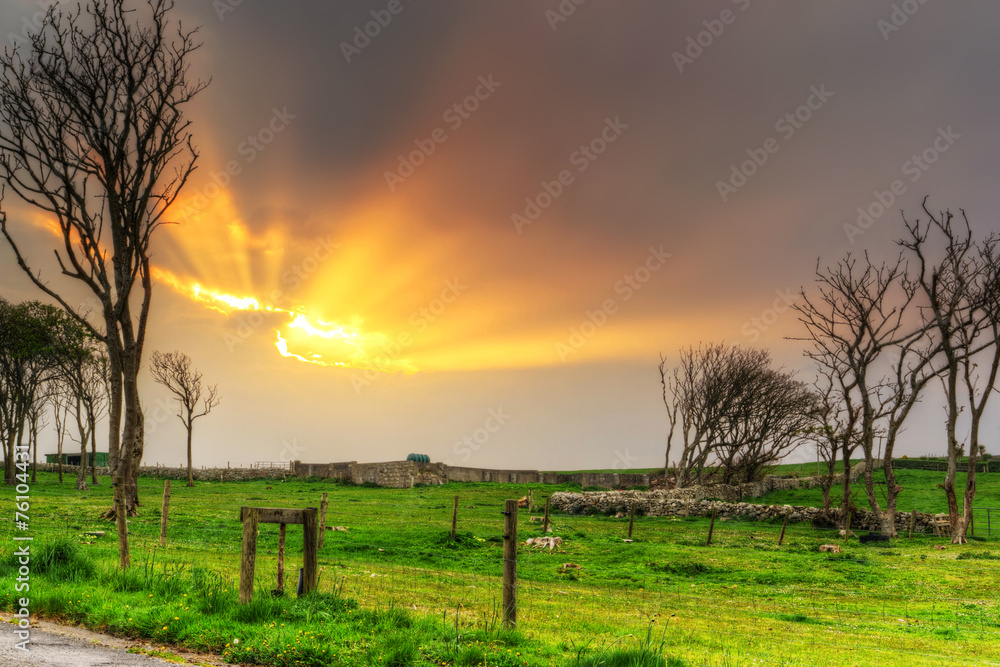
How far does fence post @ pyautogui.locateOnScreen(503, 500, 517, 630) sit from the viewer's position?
357 inches

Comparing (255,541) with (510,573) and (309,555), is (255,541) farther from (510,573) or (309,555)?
(510,573)

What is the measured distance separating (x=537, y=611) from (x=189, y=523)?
1661 centimetres

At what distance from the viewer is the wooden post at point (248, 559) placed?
9.43 metres

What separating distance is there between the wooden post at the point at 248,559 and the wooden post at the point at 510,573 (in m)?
3.28

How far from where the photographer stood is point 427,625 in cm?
881

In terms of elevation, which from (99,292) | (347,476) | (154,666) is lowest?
(347,476)

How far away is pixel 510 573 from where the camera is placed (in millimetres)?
9227

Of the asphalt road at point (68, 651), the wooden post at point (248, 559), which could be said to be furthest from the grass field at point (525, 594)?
the asphalt road at point (68, 651)

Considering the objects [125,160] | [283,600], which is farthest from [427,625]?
[125,160]

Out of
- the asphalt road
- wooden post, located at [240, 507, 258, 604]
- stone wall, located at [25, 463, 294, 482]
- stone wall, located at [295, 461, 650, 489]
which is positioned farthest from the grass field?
stone wall, located at [25, 463, 294, 482]

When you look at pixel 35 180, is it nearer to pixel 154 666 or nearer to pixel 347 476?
pixel 154 666

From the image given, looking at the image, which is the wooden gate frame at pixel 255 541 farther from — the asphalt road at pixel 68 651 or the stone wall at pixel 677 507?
the stone wall at pixel 677 507

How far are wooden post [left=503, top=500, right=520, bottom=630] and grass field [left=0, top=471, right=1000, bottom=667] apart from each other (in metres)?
0.50

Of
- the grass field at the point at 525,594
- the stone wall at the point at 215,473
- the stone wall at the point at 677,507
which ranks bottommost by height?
the stone wall at the point at 215,473
